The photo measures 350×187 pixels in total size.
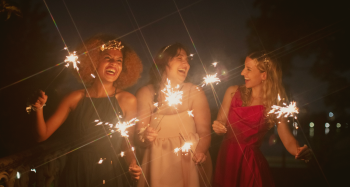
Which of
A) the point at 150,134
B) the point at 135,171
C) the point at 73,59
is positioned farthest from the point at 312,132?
the point at 73,59

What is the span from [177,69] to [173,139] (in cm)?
68

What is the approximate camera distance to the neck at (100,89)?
2.29 meters

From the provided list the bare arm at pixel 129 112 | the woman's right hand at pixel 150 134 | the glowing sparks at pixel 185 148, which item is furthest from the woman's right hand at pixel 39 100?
the glowing sparks at pixel 185 148

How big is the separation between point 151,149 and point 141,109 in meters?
0.39

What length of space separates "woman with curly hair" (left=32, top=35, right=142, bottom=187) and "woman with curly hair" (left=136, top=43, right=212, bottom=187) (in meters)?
0.13

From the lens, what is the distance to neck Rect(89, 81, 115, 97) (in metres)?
2.29

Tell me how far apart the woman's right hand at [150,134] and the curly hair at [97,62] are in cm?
50

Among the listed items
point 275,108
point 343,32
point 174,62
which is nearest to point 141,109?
point 174,62

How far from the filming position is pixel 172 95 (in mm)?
2326

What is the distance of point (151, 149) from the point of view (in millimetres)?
2234

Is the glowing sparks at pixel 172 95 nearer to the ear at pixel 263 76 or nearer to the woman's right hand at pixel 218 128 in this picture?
the woman's right hand at pixel 218 128

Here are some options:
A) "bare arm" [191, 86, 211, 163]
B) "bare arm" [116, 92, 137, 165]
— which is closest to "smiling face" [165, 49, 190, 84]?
"bare arm" [191, 86, 211, 163]

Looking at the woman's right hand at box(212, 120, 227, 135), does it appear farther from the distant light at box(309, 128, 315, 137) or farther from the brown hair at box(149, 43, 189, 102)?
the distant light at box(309, 128, 315, 137)

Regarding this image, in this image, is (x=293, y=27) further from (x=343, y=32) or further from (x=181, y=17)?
(x=181, y=17)
